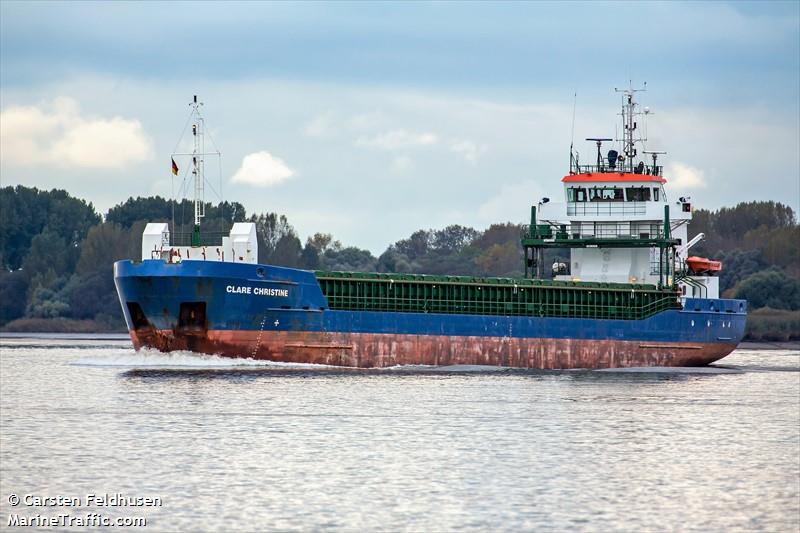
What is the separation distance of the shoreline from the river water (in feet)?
211

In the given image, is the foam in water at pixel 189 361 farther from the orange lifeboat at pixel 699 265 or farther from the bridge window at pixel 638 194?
the orange lifeboat at pixel 699 265

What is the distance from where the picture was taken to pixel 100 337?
420 feet

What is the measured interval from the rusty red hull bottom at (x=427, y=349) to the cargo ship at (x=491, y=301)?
0.18ft

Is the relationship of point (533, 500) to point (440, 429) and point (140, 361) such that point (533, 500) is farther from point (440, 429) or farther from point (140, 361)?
point (140, 361)

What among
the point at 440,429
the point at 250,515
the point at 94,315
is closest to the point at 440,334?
the point at 440,429

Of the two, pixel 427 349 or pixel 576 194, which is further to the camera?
pixel 576 194

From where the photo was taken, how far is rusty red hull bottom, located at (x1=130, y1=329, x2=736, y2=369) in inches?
2121

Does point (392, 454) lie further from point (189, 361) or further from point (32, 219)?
point (32, 219)

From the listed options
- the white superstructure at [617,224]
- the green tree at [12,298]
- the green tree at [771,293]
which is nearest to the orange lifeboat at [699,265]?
the white superstructure at [617,224]

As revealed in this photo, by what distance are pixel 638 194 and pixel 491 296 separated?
11162 mm

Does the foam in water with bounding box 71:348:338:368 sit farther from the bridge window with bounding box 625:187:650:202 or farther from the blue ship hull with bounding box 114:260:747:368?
the bridge window with bounding box 625:187:650:202

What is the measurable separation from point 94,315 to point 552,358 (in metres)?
86.3

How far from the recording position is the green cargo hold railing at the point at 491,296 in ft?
190

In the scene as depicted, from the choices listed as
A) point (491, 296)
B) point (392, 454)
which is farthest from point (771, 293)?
point (392, 454)
